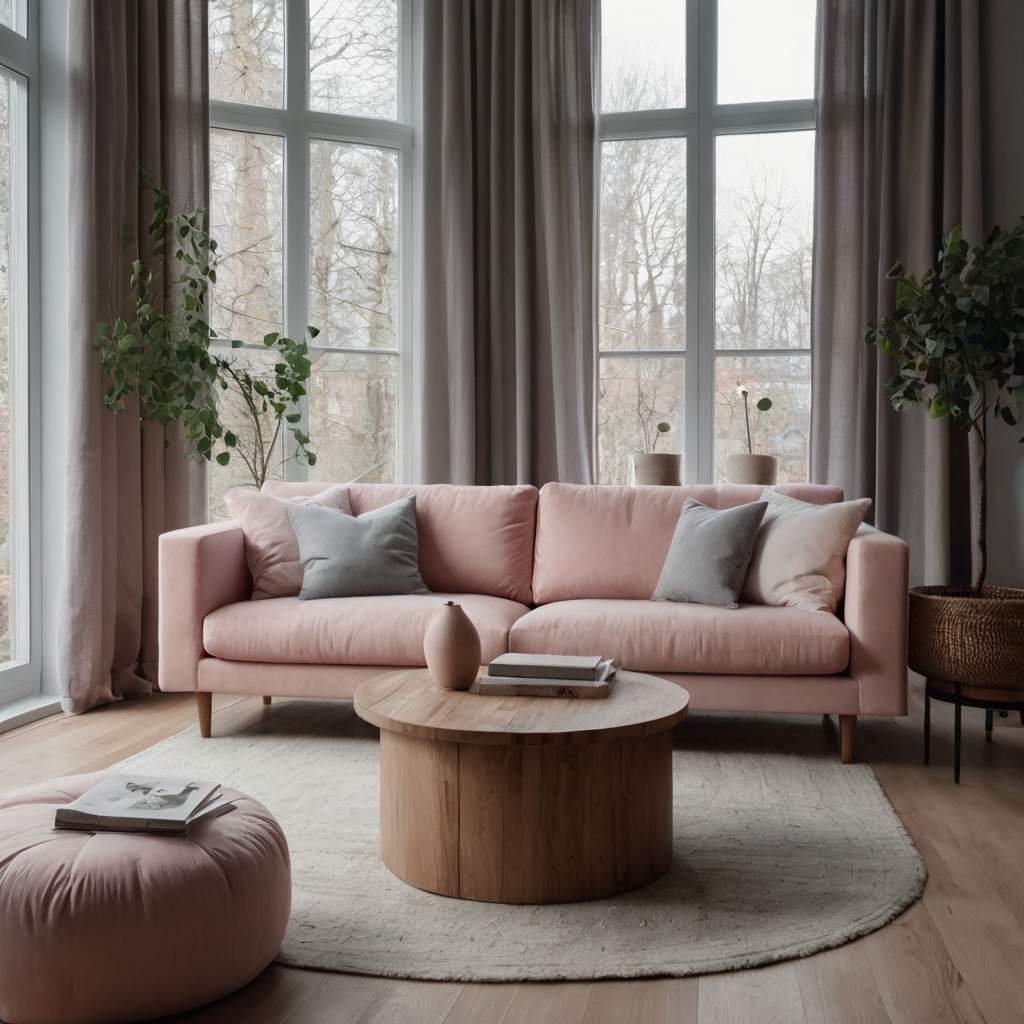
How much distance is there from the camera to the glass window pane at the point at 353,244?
4.70 meters

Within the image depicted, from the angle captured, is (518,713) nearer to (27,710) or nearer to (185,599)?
(185,599)

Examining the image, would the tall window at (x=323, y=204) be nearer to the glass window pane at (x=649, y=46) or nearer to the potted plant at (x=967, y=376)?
the glass window pane at (x=649, y=46)

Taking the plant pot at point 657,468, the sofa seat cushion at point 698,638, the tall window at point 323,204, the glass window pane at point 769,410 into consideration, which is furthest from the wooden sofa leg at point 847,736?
the tall window at point 323,204

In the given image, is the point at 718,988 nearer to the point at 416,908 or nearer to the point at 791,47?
the point at 416,908

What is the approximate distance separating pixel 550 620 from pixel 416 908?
1280 millimetres

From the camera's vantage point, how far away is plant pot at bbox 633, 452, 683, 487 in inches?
164

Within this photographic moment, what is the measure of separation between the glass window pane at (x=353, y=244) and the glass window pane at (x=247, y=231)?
0.16 meters

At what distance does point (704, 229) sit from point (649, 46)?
89 cm

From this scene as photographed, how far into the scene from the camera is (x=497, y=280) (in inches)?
183

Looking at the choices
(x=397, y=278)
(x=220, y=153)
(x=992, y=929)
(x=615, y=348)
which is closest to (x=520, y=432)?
(x=615, y=348)

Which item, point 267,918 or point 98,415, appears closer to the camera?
point 267,918

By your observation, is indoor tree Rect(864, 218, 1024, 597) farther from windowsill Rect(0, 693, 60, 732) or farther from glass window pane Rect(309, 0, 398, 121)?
windowsill Rect(0, 693, 60, 732)

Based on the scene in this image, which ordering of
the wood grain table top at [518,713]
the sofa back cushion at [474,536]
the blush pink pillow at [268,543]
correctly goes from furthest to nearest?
1. the sofa back cushion at [474,536]
2. the blush pink pillow at [268,543]
3. the wood grain table top at [518,713]

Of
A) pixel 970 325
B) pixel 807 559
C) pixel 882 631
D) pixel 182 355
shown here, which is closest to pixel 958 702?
pixel 882 631
